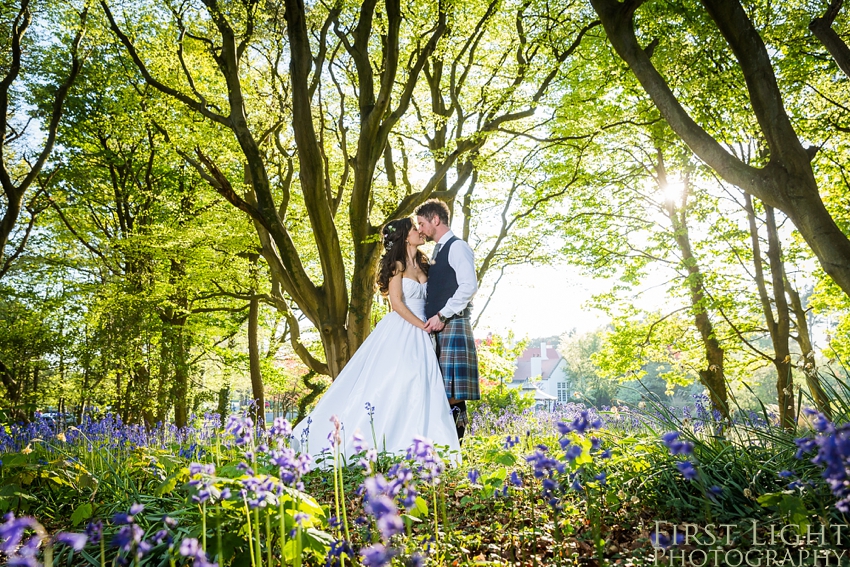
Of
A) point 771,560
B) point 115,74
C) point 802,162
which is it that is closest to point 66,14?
point 115,74

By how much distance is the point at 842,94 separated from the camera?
24.0 feet

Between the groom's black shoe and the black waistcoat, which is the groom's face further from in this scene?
the groom's black shoe

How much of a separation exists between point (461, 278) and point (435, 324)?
1.67ft

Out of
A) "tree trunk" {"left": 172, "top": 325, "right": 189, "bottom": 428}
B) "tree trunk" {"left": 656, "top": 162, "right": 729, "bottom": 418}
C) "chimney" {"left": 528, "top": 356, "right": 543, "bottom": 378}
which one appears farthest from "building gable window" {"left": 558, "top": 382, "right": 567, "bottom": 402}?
"tree trunk" {"left": 172, "top": 325, "right": 189, "bottom": 428}

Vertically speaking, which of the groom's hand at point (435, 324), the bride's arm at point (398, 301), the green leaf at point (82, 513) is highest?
the bride's arm at point (398, 301)

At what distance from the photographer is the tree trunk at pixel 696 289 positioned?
37.4ft

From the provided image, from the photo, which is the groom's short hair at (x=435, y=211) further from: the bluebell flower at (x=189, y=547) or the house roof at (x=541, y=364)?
the house roof at (x=541, y=364)

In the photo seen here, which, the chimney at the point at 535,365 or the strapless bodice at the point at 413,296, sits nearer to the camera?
the strapless bodice at the point at 413,296

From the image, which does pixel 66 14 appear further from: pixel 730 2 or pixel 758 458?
pixel 758 458

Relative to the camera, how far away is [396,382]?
15.8 feet

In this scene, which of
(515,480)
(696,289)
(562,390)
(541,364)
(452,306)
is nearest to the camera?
(515,480)

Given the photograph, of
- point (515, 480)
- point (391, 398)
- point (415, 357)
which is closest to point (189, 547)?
point (515, 480)

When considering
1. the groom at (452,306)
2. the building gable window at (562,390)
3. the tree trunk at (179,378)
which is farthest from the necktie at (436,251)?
the building gable window at (562,390)

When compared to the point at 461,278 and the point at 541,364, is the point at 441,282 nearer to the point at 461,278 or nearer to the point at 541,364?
the point at 461,278
